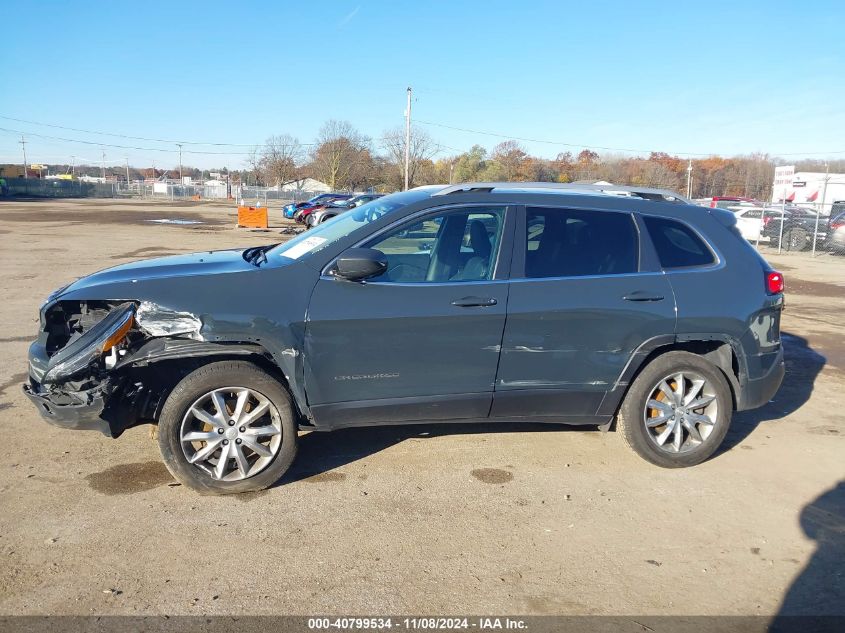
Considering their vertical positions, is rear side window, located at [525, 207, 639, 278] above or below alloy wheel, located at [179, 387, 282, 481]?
above

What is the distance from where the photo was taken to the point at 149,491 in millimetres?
4094

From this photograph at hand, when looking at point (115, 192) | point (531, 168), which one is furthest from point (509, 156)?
point (115, 192)

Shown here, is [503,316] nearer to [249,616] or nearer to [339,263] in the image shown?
[339,263]

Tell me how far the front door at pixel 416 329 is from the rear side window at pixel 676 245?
1129mm

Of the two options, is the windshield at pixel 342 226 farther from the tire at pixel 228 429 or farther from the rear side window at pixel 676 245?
the rear side window at pixel 676 245

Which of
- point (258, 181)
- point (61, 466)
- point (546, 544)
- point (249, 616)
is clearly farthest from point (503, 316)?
point (258, 181)

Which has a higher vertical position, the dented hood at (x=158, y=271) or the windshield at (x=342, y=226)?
the windshield at (x=342, y=226)

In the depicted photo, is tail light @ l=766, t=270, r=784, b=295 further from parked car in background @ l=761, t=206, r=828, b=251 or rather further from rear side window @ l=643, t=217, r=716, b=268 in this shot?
parked car in background @ l=761, t=206, r=828, b=251

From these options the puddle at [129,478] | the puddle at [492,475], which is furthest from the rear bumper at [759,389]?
the puddle at [129,478]

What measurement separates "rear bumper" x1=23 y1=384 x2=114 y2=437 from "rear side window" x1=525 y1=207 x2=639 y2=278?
279 centimetres

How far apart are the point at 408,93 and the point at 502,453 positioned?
159 ft

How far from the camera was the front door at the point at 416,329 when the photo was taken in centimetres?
405

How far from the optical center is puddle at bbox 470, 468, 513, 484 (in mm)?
4379

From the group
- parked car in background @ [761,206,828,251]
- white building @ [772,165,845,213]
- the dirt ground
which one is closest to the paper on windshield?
the dirt ground
